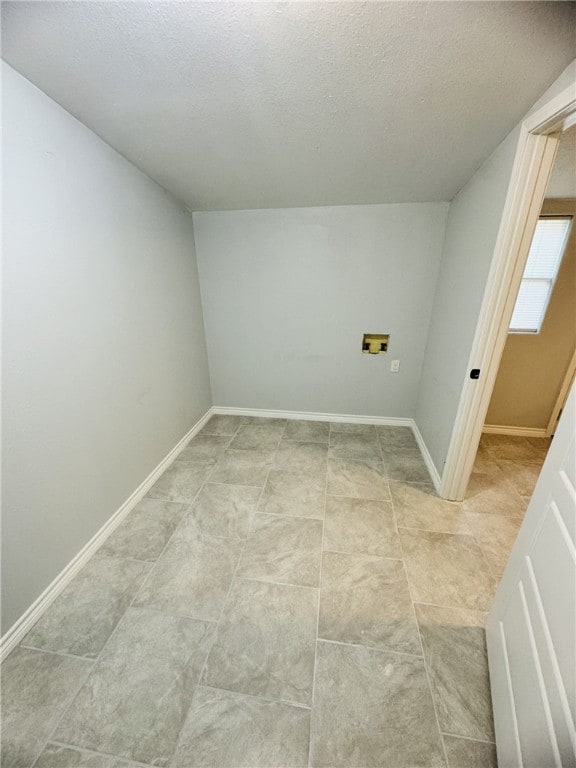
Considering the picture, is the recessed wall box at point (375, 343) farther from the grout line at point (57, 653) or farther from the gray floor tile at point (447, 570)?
the grout line at point (57, 653)

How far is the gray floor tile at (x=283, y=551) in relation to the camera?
1394 mm

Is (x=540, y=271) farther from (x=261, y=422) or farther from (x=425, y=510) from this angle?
(x=261, y=422)

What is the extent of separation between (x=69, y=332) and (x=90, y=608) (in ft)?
4.27

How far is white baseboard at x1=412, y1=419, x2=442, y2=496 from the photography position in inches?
77.0

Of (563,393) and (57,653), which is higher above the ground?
(563,393)

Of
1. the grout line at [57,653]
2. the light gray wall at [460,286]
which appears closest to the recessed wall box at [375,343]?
the light gray wall at [460,286]

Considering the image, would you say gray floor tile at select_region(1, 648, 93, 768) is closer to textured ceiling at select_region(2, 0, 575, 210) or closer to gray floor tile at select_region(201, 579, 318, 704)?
gray floor tile at select_region(201, 579, 318, 704)

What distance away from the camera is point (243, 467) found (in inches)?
86.8

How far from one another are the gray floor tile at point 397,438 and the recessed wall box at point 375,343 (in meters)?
0.78

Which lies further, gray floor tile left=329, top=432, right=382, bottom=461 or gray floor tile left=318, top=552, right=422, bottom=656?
gray floor tile left=329, top=432, right=382, bottom=461

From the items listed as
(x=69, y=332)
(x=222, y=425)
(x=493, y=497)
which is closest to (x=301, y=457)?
(x=222, y=425)

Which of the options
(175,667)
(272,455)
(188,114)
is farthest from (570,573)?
(188,114)

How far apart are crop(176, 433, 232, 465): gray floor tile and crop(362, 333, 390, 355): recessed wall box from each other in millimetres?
1585

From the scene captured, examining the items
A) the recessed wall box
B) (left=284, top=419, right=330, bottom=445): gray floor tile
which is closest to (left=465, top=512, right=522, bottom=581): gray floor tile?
(left=284, top=419, right=330, bottom=445): gray floor tile
